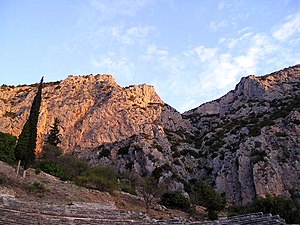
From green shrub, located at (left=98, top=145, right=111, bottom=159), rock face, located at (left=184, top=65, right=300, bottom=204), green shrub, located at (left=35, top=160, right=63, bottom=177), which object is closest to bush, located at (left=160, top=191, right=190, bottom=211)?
green shrub, located at (left=35, top=160, right=63, bottom=177)

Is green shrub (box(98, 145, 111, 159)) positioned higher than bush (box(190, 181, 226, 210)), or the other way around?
green shrub (box(98, 145, 111, 159))

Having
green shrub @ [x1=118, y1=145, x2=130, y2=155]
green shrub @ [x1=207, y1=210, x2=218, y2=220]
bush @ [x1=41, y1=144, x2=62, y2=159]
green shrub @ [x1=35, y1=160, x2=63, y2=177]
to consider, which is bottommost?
green shrub @ [x1=207, y1=210, x2=218, y2=220]

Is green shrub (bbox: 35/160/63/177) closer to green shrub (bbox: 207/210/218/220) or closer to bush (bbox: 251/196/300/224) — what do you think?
green shrub (bbox: 207/210/218/220)

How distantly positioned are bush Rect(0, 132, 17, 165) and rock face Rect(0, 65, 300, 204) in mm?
18559

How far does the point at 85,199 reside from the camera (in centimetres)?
3077

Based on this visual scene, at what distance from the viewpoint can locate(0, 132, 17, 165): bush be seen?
36.2m

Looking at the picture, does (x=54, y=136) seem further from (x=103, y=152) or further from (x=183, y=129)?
(x=183, y=129)

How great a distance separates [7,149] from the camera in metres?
37.7

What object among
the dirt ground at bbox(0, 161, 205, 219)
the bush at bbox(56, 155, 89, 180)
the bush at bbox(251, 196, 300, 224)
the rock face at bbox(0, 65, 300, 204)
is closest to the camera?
the dirt ground at bbox(0, 161, 205, 219)

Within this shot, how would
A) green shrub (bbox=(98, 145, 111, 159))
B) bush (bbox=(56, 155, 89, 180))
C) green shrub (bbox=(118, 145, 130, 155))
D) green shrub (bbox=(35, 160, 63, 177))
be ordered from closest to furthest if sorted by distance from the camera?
green shrub (bbox=(35, 160, 63, 177)) → bush (bbox=(56, 155, 89, 180)) → green shrub (bbox=(118, 145, 130, 155)) → green shrub (bbox=(98, 145, 111, 159))

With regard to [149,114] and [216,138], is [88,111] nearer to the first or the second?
[149,114]

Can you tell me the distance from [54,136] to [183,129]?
977 inches

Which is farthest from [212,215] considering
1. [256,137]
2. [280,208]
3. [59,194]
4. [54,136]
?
[54,136]

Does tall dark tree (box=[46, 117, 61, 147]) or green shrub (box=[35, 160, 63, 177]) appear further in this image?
tall dark tree (box=[46, 117, 61, 147])
